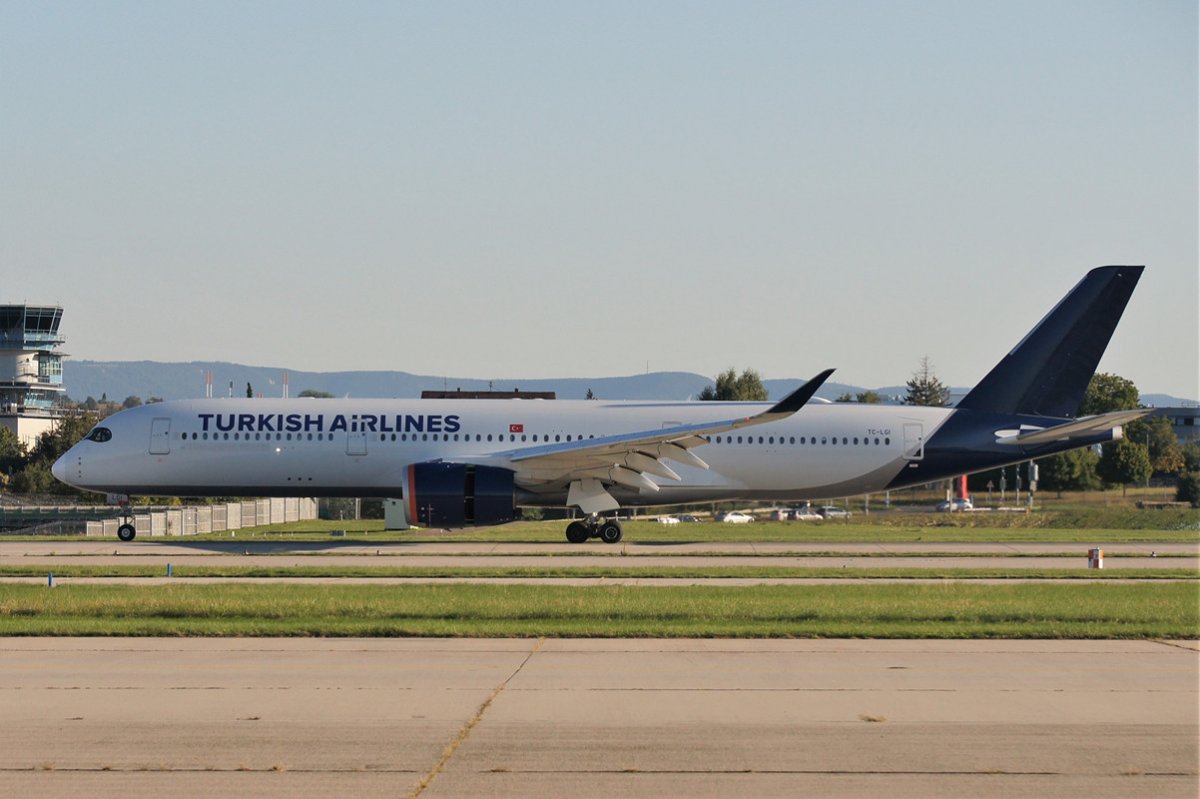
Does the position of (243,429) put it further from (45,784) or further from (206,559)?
(45,784)

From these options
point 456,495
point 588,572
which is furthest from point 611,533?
point 588,572

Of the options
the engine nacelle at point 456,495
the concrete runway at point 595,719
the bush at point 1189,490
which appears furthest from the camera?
the bush at point 1189,490

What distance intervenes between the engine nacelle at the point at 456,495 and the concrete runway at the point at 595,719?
59.5ft

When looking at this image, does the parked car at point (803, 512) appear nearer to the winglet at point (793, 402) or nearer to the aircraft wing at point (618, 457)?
the aircraft wing at point (618, 457)

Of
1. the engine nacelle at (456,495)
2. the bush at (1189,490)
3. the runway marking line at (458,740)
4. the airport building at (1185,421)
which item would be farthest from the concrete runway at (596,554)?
the airport building at (1185,421)

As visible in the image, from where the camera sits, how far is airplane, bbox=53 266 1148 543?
127 feet

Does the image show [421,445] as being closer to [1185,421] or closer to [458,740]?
[458,740]

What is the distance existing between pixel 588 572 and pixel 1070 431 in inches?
679

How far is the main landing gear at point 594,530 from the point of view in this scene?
3881 centimetres

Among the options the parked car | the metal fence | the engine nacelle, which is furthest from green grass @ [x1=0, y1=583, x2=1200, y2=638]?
the parked car

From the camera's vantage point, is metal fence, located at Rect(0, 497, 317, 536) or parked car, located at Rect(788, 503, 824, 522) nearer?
metal fence, located at Rect(0, 497, 317, 536)

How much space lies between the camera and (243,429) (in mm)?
39062

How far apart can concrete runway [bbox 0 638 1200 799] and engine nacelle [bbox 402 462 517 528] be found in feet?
59.5

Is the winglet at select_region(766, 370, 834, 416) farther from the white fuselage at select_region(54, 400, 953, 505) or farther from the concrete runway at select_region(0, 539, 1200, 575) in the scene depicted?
the white fuselage at select_region(54, 400, 953, 505)
